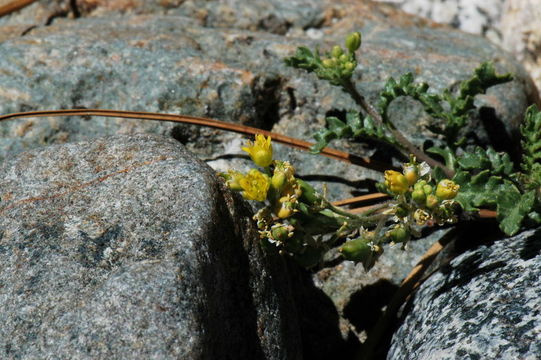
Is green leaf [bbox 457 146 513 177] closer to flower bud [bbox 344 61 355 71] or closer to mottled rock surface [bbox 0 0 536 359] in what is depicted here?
mottled rock surface [bbox 0 0 536 359]

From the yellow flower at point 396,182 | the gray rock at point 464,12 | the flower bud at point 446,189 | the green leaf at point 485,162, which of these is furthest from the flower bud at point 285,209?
the gray rock at point 464,12

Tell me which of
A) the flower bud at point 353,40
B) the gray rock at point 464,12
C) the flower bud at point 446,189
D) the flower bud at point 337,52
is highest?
the flower bud at point 353,40

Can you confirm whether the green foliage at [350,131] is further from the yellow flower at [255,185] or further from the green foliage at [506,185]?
the yellow flower at [255,185]

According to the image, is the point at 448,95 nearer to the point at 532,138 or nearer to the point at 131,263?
the point at 532,138

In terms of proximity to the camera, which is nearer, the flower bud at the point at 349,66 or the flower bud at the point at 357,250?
the flower bud at the point at 357,250

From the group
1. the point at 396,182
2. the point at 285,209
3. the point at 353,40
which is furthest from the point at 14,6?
the point at 396,182

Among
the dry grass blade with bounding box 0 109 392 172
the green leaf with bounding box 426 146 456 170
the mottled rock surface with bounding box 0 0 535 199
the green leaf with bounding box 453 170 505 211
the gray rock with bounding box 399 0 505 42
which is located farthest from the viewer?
the gray rock with bounding box 399 0 505 42

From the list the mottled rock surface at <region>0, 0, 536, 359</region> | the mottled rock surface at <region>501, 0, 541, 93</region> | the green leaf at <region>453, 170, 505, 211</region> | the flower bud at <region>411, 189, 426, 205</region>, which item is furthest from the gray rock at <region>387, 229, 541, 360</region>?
the mottled rock surface at <region>501, 0, 541, 93</region>
